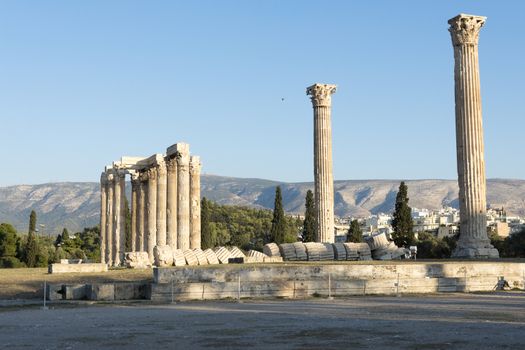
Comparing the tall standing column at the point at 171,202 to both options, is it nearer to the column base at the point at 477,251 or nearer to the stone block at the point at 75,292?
the column base at the point at 477,251

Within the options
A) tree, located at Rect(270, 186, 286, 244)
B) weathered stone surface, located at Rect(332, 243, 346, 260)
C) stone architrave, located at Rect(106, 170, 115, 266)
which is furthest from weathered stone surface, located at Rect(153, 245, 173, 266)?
tree, located at Rect(270, 186, 286, 244)

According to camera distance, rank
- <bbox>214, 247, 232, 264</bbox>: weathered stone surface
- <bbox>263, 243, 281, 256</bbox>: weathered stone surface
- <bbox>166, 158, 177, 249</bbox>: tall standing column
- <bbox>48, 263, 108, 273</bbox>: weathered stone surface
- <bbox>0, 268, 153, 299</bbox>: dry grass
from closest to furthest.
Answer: <bbox>0, 268, 153, 299</bbox>: dry grass, <bbox>48, 263, 108, 273</bbox>: weathered stone surface, <bbox>214, 247, 232, 264</bbox>: weathered stone surface, <bbox>263, 243, 281, 256</bbox>: weathered stone surface, <bbox>166, 158, 177, 249</bbox>: tall standing column

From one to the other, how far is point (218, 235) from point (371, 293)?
78.5m

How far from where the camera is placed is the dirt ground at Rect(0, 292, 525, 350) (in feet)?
37.9

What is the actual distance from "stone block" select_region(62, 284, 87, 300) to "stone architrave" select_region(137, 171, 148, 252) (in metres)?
22.0

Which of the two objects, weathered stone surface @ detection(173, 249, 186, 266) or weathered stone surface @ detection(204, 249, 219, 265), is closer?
weathered stone surface @ detection(173, 249, 186, 266)

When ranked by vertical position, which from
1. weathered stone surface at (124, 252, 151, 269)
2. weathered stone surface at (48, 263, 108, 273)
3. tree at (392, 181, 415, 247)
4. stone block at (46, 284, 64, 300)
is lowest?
stone block at (46, 284, 64, 300)

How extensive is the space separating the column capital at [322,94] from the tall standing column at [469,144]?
10633 millimetres

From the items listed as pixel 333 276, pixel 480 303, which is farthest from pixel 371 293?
pixel 480 303

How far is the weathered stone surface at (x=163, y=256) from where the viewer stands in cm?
3390

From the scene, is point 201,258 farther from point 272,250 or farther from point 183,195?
point 183,195

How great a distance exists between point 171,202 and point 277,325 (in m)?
28.1

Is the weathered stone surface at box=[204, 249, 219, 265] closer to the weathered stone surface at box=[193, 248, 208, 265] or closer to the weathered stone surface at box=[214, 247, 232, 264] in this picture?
the weathered stone surface at box=[193, 248, 208, 265]

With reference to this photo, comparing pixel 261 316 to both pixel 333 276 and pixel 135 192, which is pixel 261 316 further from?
pixel 135 192
